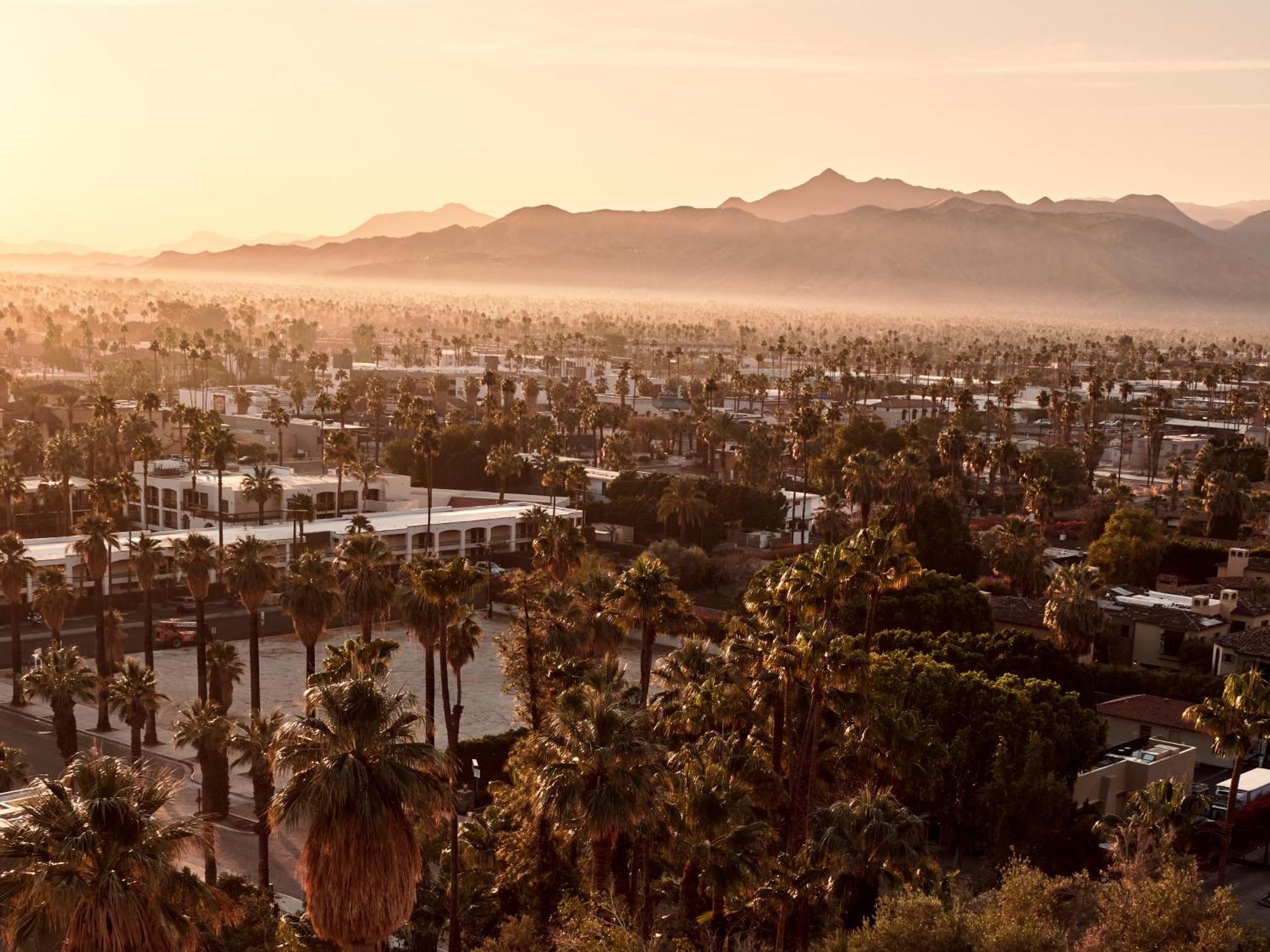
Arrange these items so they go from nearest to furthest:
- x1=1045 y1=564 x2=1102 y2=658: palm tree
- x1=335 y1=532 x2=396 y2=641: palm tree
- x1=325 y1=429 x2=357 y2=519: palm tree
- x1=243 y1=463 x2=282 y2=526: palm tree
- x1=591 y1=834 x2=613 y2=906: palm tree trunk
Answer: x1=591 y1=834 x2=613 y2=906: palm tree trunk → x1=335 y1=532 x2=396 y2=641: palm tree → x1=1045 y1=564 x2=1102 y2=658: palm tree → x1=243 y1=463 x2=282 y2=526: palm tree → x1=325 y1=429 x2=357 y2=519: palm tree

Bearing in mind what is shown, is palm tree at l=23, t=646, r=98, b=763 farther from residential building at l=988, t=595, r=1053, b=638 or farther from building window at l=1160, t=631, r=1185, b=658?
building window at l=1160, t=631, r=1185, b=658

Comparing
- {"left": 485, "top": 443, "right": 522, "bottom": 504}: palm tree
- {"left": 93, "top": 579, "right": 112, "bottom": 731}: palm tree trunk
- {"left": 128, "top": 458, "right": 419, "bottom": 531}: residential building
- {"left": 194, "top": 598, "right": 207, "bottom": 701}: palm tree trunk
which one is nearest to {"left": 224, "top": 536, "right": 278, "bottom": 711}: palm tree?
{"left": 194, "top": 598, "right": 207, "bottom": 701}: palm tree trunk

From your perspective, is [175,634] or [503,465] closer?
[175,634]

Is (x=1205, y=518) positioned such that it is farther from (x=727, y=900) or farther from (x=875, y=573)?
(x=727, y=900)

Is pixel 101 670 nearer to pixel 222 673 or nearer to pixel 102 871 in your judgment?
pixel 222 673

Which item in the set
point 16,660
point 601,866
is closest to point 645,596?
point 601,866

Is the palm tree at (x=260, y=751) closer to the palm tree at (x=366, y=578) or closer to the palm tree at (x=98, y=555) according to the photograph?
the palm tree at (x=366, y=578)

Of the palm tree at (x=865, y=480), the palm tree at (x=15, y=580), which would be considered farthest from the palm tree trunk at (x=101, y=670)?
the palm tree at (x=865, y=480)

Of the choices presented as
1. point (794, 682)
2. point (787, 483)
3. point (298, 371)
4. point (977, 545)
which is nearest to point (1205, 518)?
point (977, 545)
